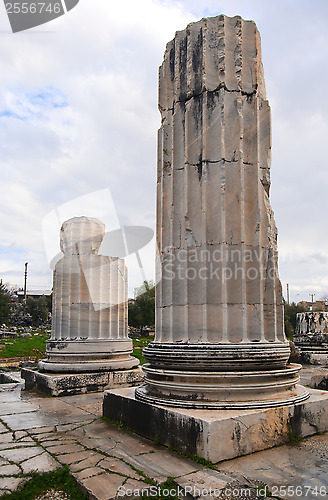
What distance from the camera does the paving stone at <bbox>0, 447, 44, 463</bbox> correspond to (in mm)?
3738

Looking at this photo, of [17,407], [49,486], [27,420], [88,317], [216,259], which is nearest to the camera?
[49,486]

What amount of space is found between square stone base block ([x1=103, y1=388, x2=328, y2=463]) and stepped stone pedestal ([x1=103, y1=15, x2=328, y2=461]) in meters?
0.02

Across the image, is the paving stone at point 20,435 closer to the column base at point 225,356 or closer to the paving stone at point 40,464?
the paving stone at point 40,464

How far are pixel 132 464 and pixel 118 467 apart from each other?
133 mm

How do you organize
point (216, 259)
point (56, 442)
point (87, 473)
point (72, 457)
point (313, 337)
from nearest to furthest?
1. point (87, 473)
2. point (72, 457)
3. point (56, 442)
4. point (216, 259)
5. point (313, 337)

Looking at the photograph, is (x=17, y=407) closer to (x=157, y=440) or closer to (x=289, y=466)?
(x=157, y=440)

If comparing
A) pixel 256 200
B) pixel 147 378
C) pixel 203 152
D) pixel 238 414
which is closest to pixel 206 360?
pixel 238 414

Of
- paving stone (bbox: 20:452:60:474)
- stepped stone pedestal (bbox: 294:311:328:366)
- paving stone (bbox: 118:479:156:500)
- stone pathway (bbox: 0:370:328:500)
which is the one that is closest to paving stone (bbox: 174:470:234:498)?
stone pathway (bbox: 0:370:328:500)

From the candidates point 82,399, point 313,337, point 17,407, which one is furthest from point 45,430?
point 313,337

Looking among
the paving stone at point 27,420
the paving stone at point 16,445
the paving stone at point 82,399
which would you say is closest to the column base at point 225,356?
the paving stone at point 16,445

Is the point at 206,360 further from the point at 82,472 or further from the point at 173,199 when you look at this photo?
the point at 173,199

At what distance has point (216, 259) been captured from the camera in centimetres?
455

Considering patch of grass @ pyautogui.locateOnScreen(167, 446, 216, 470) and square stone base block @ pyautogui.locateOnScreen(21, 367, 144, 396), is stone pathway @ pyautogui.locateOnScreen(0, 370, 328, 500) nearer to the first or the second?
patch of grass @ pyautogui.locateOnScreen(167, 446, 216, 470)

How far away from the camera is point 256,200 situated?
15.4 ft
